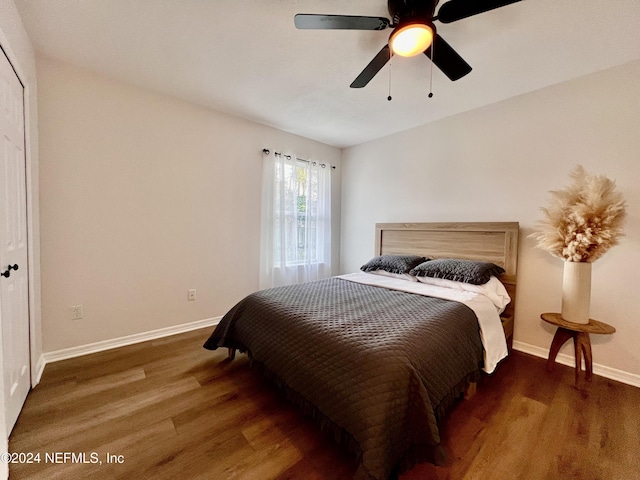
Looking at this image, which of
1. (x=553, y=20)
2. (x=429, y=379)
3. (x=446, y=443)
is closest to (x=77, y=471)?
(x=429, y=379)

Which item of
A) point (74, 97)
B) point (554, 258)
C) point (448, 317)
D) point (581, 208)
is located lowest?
point (448, 317)

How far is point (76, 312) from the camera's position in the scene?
223cm

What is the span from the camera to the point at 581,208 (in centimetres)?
188

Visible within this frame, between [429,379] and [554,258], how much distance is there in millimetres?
→ 1952

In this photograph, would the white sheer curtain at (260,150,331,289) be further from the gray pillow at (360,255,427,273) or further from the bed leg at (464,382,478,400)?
the bed leg at (464,382,478,400)

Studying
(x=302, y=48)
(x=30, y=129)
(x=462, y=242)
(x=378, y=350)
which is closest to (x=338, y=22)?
(x=302, y=48)

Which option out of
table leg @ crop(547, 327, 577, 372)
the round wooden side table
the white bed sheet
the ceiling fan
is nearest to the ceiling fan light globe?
the ceiling fan

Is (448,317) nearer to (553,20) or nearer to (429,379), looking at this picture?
(429,379)

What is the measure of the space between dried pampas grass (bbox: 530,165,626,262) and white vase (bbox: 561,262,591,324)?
7 cm

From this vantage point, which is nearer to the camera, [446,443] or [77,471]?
[77,471]

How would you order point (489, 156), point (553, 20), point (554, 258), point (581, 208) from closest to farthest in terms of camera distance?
point (553, 20), point (581, 208), point (554, 258), point (489, 156)

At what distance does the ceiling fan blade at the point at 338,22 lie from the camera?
4.35ft

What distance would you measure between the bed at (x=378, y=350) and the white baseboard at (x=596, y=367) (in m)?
0.29

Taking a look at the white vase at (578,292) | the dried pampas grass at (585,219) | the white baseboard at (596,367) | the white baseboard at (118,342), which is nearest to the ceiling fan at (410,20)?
the dried pampas grass at (585,219)
